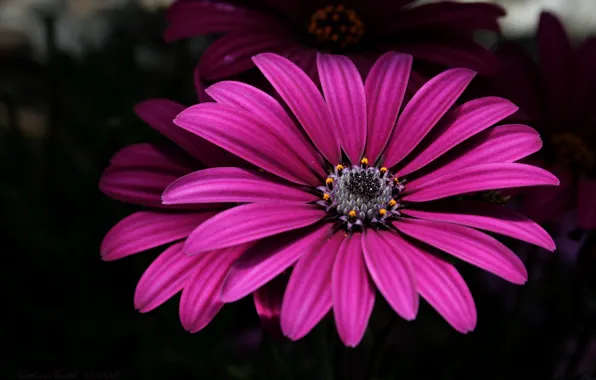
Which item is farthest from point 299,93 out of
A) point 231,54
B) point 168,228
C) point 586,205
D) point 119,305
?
point 119,305

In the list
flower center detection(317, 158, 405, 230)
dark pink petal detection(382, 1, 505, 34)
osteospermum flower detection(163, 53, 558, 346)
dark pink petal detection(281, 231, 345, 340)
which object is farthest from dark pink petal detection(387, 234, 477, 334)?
dark pink petal detection(382, 1, 505, 34)

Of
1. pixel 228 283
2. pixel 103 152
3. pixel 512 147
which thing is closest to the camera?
pixel 228 283

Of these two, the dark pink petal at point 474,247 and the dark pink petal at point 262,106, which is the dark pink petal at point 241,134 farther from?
the dark pink petal at point 474,247

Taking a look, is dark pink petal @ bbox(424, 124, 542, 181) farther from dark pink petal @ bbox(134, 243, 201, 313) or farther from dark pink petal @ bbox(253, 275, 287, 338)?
dark pink petal @ bbox(134, 243, 201, 313)

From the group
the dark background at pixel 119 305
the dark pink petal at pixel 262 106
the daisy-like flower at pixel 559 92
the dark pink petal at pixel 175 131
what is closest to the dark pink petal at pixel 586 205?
the daisy-like flower at pixel 559 92

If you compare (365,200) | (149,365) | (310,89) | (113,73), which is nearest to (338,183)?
(365,200)

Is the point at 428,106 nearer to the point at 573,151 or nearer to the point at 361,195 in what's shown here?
the point at 361,195

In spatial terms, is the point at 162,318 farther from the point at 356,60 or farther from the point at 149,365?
the point at 356,60
